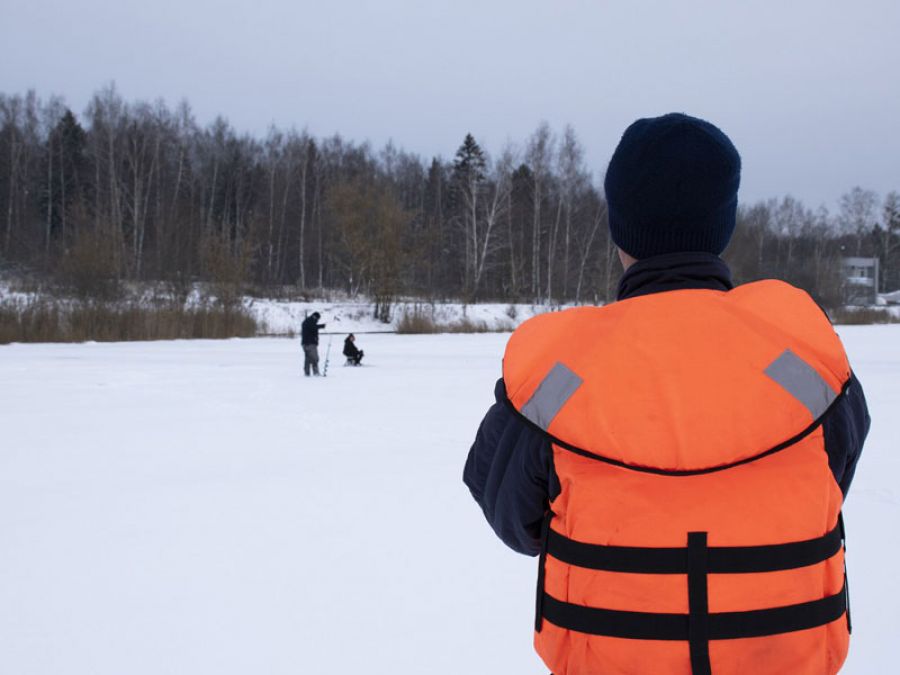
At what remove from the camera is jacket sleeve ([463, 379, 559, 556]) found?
113 centimetres

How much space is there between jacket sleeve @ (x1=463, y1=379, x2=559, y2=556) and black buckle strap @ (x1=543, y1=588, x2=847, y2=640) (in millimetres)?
185

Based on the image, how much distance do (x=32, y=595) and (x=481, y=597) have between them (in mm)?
2021

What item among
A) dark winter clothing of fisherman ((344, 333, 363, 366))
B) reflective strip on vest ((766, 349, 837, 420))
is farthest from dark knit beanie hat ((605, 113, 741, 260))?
dark winter clothing of fisherman ((344, 333, 363, 366))

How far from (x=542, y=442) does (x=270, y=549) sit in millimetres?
3072

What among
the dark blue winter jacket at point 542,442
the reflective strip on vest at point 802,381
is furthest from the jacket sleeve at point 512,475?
the reflective strip on vest at point 802,381

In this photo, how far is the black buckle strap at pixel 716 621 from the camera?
995mm

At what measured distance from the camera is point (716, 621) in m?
0.99

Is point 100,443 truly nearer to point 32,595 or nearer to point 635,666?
point 32,595

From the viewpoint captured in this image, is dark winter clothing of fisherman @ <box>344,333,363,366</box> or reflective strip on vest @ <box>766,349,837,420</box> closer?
reflective strip on vest @ <box>766,349,837,420</box>

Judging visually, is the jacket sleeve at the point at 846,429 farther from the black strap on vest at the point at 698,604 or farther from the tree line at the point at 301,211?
the tree line at the point at 301,211

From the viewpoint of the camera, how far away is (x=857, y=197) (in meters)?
82.7

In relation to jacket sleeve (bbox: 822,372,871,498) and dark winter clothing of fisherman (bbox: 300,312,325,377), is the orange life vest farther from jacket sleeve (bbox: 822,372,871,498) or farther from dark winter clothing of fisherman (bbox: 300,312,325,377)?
dark winter clothing of fisherman (bbox: 300,312,325,377)

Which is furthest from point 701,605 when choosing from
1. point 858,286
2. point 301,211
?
point 858,286

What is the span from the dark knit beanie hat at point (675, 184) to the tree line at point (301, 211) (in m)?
31.2
